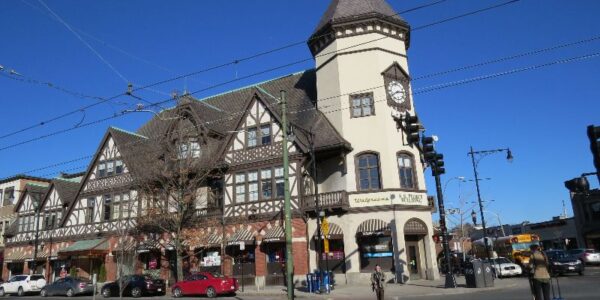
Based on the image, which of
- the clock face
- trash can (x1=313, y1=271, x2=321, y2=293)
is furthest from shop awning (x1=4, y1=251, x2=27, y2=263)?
the clock face

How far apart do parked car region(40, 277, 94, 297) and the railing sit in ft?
50.3

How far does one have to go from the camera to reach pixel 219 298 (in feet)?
77.6

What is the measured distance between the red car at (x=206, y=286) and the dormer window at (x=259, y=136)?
9916 mm

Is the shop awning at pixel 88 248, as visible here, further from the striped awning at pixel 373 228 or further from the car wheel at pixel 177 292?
the striped awning at pixel 373 228

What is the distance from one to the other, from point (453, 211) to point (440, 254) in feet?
56.2

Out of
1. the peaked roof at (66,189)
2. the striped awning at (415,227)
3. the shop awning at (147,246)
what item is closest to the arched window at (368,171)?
the striped awning at (415,227)

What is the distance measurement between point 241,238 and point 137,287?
22.0ft

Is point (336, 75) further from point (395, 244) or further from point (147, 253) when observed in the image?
point (147, 253)

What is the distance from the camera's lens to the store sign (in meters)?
28.3

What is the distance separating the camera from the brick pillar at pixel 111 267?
36.0m

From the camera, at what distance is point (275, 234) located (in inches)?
1131

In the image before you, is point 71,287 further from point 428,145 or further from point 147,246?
point 428,145

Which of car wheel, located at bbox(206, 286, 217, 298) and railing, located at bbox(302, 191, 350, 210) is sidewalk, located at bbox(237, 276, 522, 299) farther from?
railing, located at bbox(302, 191, 350, 210)

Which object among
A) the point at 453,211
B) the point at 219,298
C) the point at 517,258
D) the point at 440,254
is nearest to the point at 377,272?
the point at 219,298
